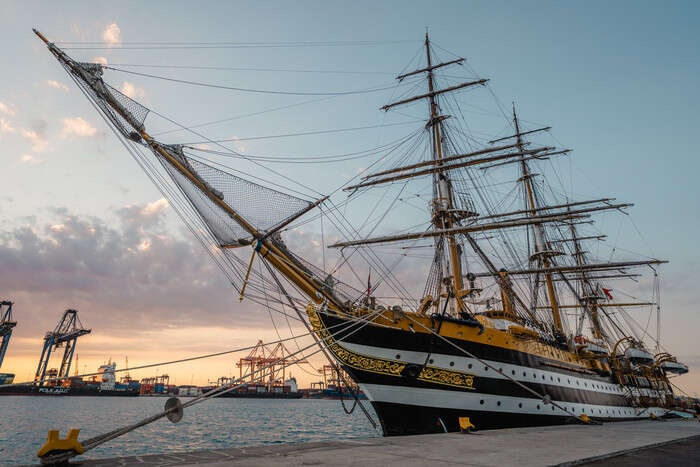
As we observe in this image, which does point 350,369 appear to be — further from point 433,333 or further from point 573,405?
point 573,405

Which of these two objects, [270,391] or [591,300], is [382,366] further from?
[270,391]

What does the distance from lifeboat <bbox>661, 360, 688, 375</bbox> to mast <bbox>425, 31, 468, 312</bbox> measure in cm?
2130

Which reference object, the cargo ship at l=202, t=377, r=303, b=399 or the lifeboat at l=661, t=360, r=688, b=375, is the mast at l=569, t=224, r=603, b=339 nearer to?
the lifeboat at l=661, t=360, r=688, b=375

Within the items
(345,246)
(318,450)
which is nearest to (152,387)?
(345,246)

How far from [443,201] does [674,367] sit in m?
23.8

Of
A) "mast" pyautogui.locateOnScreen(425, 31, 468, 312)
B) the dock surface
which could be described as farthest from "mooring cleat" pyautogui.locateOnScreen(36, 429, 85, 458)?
"mast" pyautogui.locateOnScreen(425, 31, 468, 312)

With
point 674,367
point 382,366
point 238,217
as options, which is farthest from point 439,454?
point 674,367

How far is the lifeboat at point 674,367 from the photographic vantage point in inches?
1142

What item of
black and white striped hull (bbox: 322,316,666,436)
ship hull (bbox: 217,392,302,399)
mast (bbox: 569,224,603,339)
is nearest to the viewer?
black and white striped hull (bbox: 322,316,666,436)

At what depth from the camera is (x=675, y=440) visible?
369 inches

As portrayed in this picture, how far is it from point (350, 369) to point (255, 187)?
644 centimetres

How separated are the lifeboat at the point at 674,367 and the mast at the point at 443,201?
69.9ft

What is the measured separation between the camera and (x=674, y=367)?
29.3 metres

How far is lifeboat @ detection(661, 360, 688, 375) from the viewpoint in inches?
1142
